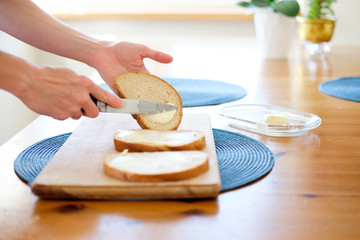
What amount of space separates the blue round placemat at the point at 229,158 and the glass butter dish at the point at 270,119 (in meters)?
0.08

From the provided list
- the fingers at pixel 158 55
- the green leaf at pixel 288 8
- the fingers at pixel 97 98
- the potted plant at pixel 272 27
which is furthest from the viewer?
the potted plant at pixel 272 27

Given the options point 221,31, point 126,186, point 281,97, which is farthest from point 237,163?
point 221,31

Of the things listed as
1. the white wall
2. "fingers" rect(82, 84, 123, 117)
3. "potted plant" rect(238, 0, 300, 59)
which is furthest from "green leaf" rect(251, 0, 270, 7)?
"fingers" rect(82, 84, 123, 117)

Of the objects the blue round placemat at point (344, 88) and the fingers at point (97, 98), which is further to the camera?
the blue round placemat at point (344, 88)

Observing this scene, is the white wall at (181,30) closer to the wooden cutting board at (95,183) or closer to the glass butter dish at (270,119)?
the glass butter dish at (270,119)

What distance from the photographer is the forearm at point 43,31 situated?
160cm

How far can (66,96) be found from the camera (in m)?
1.15

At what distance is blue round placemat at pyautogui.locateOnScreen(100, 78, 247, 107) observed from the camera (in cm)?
179

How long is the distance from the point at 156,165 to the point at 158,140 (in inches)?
7.5

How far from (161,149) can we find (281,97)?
0.83 m

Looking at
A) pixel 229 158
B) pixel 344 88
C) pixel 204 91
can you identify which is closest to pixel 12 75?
pixel 229 158

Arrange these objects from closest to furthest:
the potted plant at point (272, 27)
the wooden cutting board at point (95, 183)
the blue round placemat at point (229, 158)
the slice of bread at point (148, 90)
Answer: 1. the wooden cutting board at point (95, 183)
2. the blue round placemat at point (229, 158)
3. the slice of bread at point (148, 90)
4. the potted plant at point (272, 27)

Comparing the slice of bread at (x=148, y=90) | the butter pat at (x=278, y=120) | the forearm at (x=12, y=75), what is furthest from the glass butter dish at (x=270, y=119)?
the forearm at (x=12, y=75)

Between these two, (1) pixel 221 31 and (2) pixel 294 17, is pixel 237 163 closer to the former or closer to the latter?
(2) pixel 294 17
